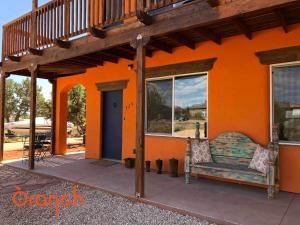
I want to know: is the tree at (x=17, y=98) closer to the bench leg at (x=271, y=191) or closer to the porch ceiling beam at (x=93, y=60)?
the porch ceiling beam at (x=93, y=60)

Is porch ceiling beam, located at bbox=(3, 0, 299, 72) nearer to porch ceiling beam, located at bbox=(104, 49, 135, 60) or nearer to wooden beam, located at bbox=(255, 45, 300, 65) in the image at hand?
porch ceiling beam, located at bbox=(104, 49, 135, 60)

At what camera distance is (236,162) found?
4.84m

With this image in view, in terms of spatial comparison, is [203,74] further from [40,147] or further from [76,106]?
[76,106]

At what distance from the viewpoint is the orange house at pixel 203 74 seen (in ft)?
13.8

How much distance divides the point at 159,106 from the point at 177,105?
0.56 m

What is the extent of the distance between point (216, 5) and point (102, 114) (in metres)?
5.09

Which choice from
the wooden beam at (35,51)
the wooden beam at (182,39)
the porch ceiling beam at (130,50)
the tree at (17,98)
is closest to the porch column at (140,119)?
the wooden beam at (182,39)

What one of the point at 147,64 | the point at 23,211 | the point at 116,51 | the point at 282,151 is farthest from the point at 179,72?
the point at 23,211

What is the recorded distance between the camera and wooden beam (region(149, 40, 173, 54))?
18.1ft

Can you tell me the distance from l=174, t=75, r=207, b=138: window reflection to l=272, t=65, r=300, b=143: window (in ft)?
4.84

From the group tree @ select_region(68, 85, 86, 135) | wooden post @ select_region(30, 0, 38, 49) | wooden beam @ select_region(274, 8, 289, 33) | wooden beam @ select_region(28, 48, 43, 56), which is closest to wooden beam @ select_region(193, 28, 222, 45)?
wooden beam @ select_region(274, 8, 289, 33)

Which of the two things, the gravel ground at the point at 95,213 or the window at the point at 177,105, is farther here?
the window at the point at 177,105

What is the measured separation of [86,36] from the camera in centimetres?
539

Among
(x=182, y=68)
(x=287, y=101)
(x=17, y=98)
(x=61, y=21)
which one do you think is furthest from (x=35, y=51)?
(x=17, y=98)
